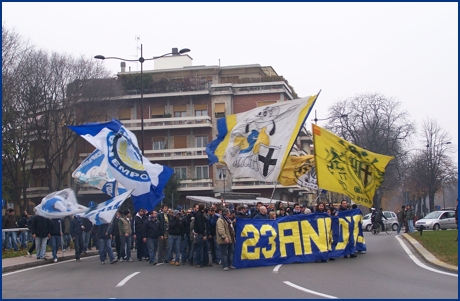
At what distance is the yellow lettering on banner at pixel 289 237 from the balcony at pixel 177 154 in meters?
40.4

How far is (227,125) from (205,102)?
A: 39.5 meters

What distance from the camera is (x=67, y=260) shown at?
882 inches

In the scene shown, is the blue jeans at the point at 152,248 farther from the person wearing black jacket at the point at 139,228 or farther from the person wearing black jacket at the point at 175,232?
the person wearing black jacket at the point at 139,228

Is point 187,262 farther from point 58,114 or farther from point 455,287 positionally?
point 58,114

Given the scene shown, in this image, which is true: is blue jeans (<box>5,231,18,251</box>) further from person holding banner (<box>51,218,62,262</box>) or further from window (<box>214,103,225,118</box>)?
window (<box>214,103,225,118</box>)

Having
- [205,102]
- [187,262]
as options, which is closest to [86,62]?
[205,102]

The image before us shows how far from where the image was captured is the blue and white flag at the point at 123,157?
69.5 feet

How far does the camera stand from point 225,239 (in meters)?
17.2

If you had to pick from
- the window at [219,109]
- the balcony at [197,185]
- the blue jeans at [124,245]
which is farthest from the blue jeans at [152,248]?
the window at [219,109]

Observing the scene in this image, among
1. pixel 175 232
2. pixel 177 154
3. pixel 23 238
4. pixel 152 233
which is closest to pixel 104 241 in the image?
pixel 152 233

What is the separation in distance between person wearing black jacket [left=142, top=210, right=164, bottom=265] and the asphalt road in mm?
771

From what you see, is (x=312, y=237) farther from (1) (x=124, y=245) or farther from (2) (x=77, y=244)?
(2) (x=77, y=244)

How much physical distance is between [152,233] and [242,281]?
6366 millimetres

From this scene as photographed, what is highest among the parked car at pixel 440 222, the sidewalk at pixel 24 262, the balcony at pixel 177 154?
the balcony at pixel 177 154
